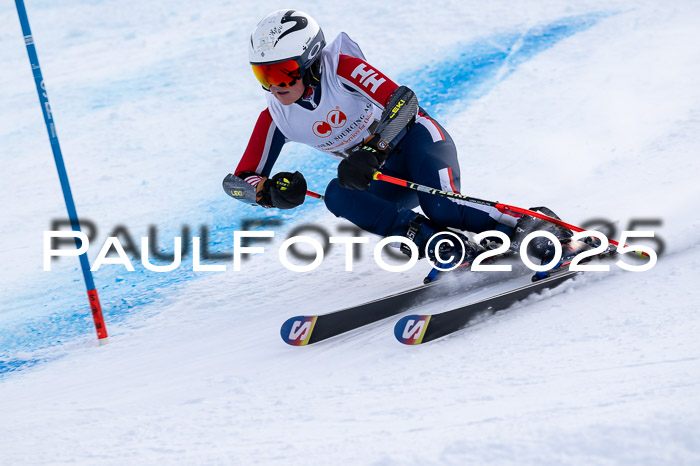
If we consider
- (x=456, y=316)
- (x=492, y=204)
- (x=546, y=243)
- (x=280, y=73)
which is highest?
(x=280, y=73)

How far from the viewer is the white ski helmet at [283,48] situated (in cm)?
312

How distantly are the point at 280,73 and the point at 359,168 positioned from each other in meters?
0.55

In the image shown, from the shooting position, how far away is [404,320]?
2.80m

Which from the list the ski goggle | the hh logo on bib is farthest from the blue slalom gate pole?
the hh logo on bib

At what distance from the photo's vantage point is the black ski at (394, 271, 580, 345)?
2785 mm

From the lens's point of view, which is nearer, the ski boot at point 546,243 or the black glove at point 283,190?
the ski boot at point 546,243

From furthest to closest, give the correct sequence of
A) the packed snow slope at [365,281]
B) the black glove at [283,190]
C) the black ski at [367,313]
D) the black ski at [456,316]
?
the black glove at [283,190] → the black ski at [367,313] → the black ski at [456,316] → the packed snow slope at [365,281]

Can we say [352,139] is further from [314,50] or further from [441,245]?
[441,245]

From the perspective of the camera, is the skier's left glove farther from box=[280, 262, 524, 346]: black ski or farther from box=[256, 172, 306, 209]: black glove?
box=[280, 262, 524, 346]: black ski

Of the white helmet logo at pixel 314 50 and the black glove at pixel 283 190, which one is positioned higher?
the white helmet logo at pixel 314 50

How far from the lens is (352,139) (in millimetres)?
3525

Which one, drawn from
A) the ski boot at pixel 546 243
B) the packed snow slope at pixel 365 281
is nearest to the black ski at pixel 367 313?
the packed snow slope at pixel 365 281

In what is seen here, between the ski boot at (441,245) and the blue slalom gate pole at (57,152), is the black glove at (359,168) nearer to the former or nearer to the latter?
the ski boot at (441,245)

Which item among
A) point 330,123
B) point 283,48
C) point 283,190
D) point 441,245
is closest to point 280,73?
point 283,48
